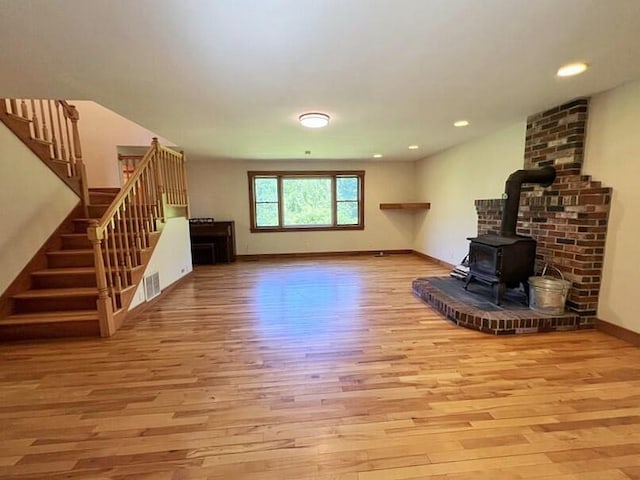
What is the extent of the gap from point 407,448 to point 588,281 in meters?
2.63

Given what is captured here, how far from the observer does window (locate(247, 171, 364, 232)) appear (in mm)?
6961

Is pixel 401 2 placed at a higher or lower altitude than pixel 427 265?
higher

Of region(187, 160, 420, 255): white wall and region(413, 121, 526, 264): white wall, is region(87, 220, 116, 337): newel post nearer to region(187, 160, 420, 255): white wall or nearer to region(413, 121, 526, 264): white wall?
region(187, 160, 420, 255): white wall

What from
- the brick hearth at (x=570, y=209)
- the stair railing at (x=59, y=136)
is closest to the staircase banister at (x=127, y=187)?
the stair railing at (x=59, y=136)

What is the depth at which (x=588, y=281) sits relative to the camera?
288cm

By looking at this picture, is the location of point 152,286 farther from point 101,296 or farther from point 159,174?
point 159,174

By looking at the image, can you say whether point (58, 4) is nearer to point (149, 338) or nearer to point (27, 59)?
point (27, 59)

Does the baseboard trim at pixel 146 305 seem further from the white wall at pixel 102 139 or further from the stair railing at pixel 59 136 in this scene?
the white wall at pixel 102 139

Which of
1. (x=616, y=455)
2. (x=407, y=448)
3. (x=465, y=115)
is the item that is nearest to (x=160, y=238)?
(x=407, y=448)

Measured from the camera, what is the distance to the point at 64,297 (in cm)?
306

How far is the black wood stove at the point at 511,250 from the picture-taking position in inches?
123

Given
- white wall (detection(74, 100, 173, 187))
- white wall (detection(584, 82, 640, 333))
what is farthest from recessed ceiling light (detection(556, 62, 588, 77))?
white wall (detection(74, 100, 173, 187))

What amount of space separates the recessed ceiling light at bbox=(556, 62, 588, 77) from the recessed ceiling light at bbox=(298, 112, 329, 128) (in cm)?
209

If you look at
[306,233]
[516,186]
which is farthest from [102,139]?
[516,186]
